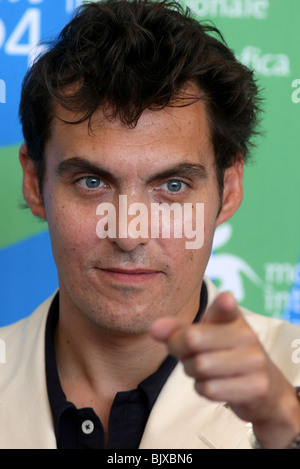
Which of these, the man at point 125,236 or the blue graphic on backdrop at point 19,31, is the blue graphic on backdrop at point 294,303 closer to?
the man at point 125,236

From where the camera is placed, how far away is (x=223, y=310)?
0.88 meters

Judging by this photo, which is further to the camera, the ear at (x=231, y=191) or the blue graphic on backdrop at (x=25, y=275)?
the blue graphic on backdrop at (x=25, y=275)

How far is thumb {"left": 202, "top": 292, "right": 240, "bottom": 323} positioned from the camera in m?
0.87

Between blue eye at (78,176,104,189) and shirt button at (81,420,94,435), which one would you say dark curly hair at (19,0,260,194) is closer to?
blue eye at (78,176,104,189)

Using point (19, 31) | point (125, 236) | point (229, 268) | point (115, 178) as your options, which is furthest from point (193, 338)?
point (19, 31)

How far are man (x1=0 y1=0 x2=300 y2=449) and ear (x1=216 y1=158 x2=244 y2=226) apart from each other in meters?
0.07

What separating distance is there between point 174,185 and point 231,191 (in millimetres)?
301

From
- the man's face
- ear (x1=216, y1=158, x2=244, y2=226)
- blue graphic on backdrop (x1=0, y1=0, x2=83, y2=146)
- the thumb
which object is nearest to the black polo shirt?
the man's face

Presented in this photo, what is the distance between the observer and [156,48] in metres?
1.51

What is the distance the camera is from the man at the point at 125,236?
55.1 inches

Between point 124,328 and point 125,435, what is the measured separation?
0.21 metres

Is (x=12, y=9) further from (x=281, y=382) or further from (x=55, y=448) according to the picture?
(x=281, y=382)

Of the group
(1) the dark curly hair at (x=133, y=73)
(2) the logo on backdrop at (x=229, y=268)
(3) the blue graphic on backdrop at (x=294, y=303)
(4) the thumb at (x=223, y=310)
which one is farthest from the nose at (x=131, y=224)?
(3) the blue graphic on backdrop at (x=294, y=303)

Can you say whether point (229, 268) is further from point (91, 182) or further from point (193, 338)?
point (193, 338)
